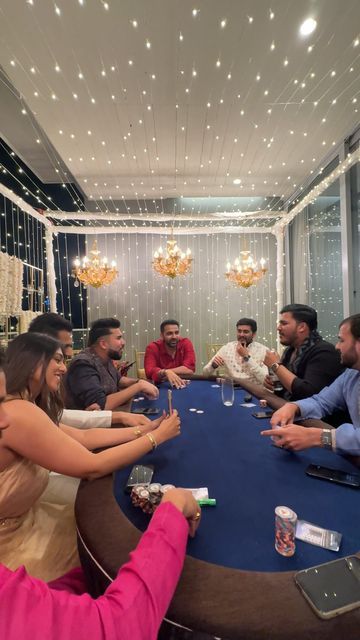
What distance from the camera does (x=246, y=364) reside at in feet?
10.8

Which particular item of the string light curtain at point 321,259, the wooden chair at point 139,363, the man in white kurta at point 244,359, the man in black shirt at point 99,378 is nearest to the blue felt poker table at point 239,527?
the man in black shirt at point 99,378

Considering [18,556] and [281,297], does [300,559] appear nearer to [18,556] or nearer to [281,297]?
[18,556]

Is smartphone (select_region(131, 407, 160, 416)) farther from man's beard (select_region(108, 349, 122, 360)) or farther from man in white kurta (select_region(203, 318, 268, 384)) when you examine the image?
man in white kurta (select_region(203, 318, 268, 384))

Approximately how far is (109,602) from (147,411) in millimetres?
1411

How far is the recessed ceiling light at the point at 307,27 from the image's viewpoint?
2.36 metres

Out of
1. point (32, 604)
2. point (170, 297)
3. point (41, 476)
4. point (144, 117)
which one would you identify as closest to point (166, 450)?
point (41, 476)

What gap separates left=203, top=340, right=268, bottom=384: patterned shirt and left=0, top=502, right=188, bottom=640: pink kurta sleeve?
8.55 feet

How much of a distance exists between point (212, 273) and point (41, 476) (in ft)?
17.4

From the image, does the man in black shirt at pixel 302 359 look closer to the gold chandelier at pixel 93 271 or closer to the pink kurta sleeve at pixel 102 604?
the pink kurta sleeve at pixel 102 604

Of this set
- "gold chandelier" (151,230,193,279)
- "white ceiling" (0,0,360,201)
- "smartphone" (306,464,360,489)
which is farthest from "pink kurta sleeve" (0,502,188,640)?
"gold chandelier" (151,230,193,279)

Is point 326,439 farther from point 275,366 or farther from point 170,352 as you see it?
point 170,352

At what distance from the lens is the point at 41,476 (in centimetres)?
118

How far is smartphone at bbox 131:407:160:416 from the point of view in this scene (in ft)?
6.39

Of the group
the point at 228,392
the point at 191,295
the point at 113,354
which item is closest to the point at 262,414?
the point at 228,392
